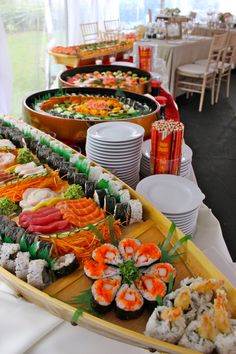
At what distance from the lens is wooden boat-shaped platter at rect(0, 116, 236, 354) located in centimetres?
63

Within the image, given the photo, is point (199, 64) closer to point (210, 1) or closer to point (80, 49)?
point (80, 49)

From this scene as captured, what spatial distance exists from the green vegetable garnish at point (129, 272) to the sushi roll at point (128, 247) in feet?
0.08

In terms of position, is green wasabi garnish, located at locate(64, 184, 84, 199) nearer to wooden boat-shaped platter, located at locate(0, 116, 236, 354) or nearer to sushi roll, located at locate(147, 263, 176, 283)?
wooden boat-shaped platter, located at locate(0, 116, 236, 354)

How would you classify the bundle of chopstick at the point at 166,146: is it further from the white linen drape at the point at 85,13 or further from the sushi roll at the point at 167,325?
the white linen drape at the point at 85,13

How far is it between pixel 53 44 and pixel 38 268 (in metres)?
5.04

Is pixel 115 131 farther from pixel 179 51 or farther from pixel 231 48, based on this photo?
pixel 231 48

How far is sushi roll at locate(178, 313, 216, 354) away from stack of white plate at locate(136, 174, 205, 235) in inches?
17.2

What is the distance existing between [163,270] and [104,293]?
0.50 ft

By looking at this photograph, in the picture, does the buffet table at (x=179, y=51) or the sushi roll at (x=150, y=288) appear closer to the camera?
the sushi roll at (x=150, y=288)

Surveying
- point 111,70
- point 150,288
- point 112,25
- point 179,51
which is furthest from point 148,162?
point 112,25

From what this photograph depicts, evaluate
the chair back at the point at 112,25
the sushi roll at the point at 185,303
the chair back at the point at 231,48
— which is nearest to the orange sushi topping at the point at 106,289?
the sushi roll at the point at 185,303

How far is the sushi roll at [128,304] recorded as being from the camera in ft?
2.31

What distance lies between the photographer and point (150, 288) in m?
0.74

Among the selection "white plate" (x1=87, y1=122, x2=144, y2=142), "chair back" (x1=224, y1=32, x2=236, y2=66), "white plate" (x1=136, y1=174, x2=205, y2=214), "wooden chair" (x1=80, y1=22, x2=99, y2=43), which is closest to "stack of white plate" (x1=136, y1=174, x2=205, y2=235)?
"white plate" (x1=136, y1=174, x2=205, y2=214)
